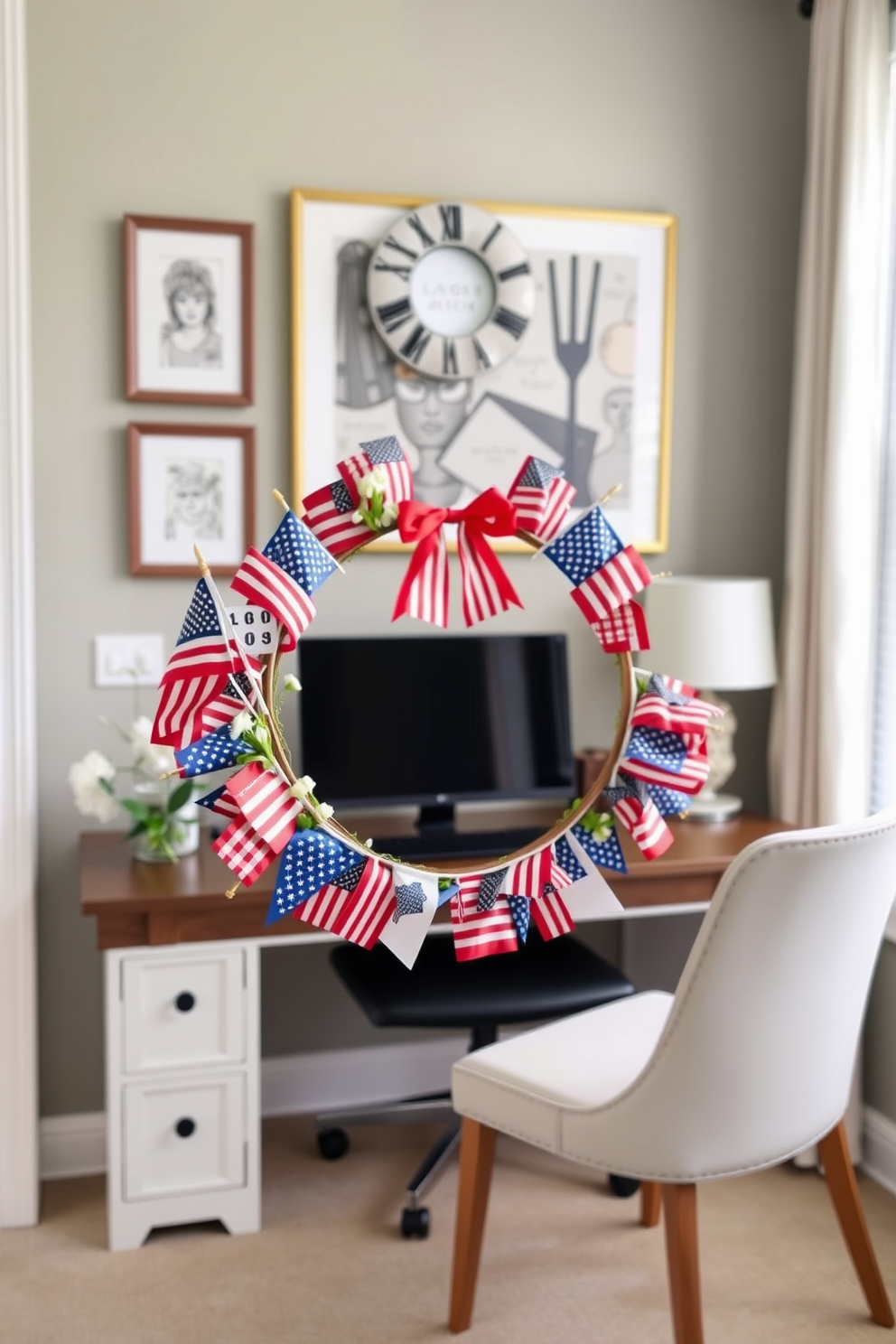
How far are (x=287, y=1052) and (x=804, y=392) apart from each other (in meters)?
1.94

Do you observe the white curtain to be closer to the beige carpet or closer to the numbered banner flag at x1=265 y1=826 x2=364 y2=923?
the beige carpet

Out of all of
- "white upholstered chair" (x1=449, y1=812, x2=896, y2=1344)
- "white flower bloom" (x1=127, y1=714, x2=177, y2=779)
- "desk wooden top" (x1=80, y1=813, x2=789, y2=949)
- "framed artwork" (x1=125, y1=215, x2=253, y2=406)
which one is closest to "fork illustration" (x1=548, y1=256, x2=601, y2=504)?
"framed artwork" (x1=125, y1=215, x2=253, y2=406)

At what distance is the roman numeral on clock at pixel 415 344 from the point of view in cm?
292

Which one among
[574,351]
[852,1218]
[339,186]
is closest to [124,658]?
[339,186]

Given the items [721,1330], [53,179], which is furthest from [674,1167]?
[53,179]

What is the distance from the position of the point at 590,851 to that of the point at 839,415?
152cm

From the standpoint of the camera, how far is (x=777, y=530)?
329 centimetres

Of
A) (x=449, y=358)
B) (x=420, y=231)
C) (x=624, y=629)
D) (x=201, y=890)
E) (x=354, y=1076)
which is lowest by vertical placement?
(x=354, y=1076)

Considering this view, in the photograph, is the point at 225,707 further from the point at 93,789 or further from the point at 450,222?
the point at 450,222

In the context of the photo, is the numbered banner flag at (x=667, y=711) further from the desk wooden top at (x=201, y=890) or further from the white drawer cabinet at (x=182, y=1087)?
the white drawer cabinet at (x=182, y=1087)

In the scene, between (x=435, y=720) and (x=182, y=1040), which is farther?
(x=435, y=720)

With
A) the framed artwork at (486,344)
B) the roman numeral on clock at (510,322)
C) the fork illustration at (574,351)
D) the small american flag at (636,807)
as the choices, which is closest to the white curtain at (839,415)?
the framed artwork at (486,344)

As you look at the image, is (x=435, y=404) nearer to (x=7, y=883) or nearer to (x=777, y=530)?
(x=777, y=530)

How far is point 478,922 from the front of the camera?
1646 mm
